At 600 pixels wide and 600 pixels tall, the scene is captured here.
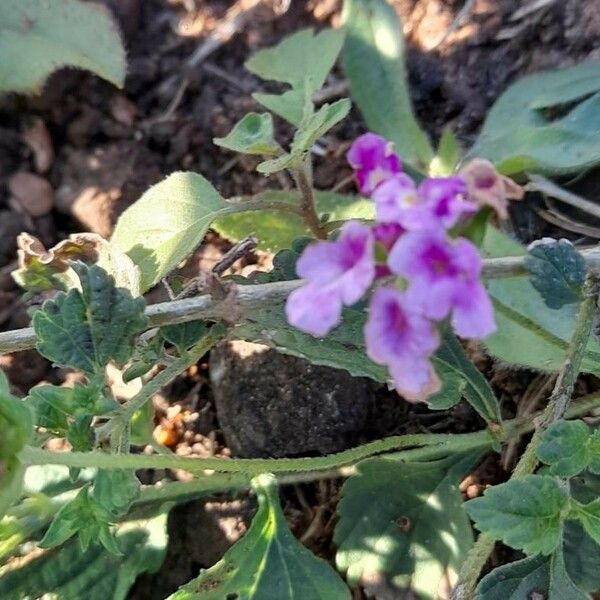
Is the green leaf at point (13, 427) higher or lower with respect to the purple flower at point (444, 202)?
lower

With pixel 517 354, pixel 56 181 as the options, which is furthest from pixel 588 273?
pixel 56 181

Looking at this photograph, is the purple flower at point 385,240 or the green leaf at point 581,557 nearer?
the purple flower at point 385,240

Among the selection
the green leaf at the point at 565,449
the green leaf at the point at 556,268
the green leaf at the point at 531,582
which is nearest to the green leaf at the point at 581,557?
the green leaf at the point at 531,582

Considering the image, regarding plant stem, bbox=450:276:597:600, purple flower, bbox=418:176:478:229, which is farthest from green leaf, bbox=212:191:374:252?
purple flower, bbox=418:176:478:229

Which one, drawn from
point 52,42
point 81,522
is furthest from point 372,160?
point 52,42

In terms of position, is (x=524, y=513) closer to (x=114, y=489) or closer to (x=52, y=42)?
(x=114, y=489)

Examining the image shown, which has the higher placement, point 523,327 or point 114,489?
point 114,489

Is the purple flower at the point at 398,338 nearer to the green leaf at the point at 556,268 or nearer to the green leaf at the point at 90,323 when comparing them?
the green leaf at the point at 556,268

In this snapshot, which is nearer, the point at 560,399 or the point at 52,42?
the point at 560,399
